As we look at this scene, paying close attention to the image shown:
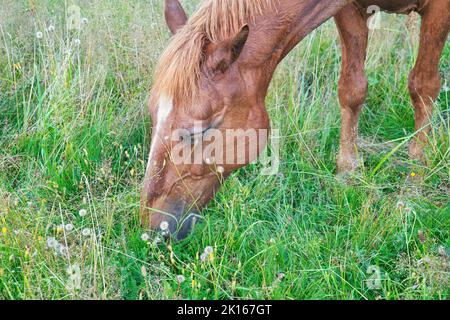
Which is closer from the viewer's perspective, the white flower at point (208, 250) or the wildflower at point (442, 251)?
the white flower at point (208, 250)

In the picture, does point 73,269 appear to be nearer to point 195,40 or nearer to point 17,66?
point 195,40

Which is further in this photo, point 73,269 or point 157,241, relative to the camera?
point 157,241

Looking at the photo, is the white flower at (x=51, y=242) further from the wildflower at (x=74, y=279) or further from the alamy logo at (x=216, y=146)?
the alamy logo at (x=216, y=146)

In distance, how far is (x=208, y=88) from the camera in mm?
3082

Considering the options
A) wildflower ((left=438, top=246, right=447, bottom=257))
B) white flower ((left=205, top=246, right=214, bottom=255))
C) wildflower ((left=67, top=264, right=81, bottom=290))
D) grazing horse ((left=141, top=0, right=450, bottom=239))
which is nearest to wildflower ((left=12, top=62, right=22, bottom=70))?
grazing horse ((left=141, top=0, right=450, bottom=239))

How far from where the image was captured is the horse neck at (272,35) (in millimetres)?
3168

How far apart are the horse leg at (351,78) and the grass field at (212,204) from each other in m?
0.13

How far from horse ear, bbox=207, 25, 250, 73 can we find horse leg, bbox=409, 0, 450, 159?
151 centimetres

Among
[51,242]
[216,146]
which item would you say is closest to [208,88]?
[216,146]

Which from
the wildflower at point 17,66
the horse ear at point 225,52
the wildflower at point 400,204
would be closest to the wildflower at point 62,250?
the horse ear at point 225,52

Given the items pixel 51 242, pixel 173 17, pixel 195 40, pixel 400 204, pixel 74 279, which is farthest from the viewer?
pixel 173 17

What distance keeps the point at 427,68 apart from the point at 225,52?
1.83 meters

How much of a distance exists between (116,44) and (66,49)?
1.93ft
